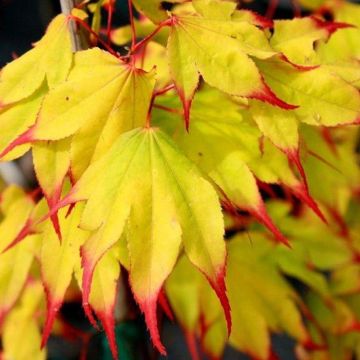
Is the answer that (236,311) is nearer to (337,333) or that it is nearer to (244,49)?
(337,333)

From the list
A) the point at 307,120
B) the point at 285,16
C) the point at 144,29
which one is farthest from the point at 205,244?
the point at 285,16

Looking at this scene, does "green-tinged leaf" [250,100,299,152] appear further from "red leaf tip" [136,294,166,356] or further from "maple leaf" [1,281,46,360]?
"maple leaf" [1,281,46,360]

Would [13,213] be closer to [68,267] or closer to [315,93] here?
[68,267]

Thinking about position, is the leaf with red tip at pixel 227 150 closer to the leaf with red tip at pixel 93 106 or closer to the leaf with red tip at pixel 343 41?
the leaf with red tip at pixel 93 106

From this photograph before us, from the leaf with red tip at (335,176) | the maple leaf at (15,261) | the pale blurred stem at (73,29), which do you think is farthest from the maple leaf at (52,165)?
the leaf with red tip at (335,176)

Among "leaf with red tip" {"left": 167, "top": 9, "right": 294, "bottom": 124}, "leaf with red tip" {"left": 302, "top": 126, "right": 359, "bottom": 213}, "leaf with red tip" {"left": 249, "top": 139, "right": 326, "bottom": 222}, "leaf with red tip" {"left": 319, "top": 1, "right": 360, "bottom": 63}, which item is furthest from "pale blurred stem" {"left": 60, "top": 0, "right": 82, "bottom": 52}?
"leaf with red tip" {"left": 302, "top": 126, "right": 359, "bottom": 213}
